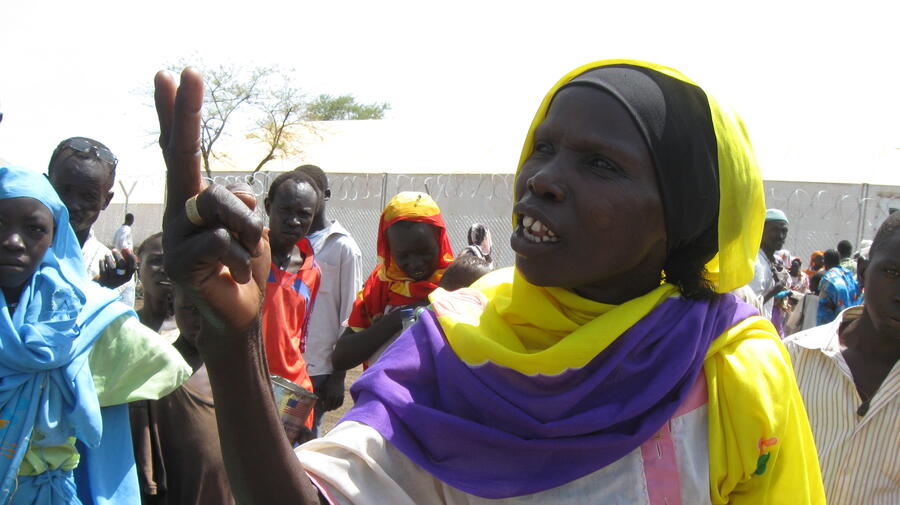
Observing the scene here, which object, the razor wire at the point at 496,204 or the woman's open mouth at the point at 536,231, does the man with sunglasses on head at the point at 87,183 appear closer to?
the woman's open mouth at the point at 536,231

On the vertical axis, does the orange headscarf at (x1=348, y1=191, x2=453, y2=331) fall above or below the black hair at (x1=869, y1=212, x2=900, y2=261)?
below

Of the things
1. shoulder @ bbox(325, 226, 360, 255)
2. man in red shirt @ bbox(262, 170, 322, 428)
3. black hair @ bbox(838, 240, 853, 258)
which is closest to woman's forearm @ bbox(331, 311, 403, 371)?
man in red shirt @ bbox(262, 170, 322, 428)

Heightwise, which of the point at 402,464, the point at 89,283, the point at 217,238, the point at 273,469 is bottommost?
the point at 89,283

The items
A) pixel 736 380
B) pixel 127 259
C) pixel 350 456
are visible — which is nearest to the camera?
pixel 350 456

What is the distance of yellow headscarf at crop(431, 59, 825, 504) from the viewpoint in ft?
5.31

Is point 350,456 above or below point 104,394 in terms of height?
above

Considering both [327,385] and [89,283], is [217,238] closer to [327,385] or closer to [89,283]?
[89,283]

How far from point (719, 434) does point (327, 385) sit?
3709mm

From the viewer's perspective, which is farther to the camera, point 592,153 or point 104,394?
point 104,394

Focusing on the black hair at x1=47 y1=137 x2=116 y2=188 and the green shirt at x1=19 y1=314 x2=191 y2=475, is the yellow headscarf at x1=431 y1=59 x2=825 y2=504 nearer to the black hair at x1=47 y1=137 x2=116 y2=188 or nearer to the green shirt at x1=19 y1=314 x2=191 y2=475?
the green shirt at x1=19 y1=314 x2=191 y2=475

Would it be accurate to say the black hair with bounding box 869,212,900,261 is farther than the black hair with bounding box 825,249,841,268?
No

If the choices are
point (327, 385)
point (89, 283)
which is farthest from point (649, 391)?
point (327, 385)

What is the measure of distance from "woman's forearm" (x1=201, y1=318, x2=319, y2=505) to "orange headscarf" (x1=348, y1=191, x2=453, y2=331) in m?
2.87

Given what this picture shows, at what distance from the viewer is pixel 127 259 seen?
4.05 meters
